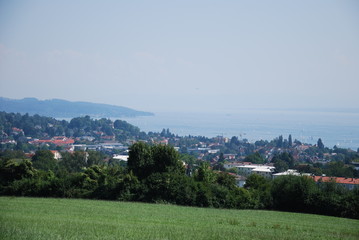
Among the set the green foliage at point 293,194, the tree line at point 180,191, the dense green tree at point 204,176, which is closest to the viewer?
the tree line at point 180,191

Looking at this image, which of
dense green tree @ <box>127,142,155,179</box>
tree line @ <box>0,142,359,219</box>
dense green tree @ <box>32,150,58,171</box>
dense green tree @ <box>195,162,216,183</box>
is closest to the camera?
tree line @ <box>0,142,359,219</box>

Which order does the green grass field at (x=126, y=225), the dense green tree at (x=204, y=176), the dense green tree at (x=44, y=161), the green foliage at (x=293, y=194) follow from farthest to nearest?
the dense green tree at (x=44, y=161)
the dense green tree at (x=204, y=176)
the green foliage at (x=293, y=194)
the green grass field at (x=126, y=225)

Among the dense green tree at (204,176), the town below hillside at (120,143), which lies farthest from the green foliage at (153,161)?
the town below hillside at (120,143)

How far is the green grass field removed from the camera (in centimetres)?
1205

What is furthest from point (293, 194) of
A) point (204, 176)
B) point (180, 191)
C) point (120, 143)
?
point (120, 143)

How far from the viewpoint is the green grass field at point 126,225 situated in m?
12.0

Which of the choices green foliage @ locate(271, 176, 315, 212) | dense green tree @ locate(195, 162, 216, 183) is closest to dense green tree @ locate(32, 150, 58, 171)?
dense green tree @ locate(195, 162, 216, 183)

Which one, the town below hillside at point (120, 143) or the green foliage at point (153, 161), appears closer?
the green foliage at point (153, 161)

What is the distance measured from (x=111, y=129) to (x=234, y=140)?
5516cm

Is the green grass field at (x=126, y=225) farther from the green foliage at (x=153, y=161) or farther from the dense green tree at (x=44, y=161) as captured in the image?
the dense green tree at (x=44, y=161)

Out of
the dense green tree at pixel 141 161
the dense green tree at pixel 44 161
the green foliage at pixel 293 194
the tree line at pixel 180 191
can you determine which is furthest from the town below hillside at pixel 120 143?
the tree line at pixel 180 191

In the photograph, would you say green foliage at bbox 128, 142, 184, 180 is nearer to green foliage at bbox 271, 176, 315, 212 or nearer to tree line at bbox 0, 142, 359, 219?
tree line at bbox 0, 142, 359, 219

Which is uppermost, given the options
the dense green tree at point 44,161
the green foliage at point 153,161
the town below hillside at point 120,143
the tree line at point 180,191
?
the green foliage at point 153,161

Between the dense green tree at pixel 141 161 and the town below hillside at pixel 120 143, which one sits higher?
the dense green tree at pixel 141 161
